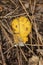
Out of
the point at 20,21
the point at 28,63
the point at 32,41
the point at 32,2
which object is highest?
the point at 32,2

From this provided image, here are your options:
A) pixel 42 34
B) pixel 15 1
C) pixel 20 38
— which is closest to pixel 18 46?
pixel 20 38

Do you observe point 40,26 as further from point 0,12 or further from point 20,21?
point 0,12

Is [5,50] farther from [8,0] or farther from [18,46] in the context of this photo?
[8,0]

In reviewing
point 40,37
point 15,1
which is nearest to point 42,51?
point 40,37

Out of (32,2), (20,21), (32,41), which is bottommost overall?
(32,41)

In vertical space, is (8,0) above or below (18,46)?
above

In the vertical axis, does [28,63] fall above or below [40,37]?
below
